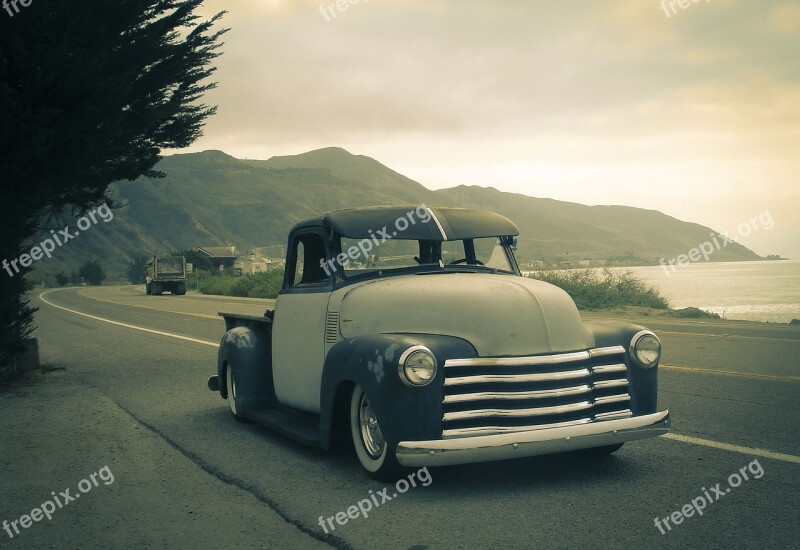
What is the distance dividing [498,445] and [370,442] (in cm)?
100

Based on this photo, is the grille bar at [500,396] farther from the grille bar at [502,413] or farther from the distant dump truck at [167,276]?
the distant dump truck at [167,276]

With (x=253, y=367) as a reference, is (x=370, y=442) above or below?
below

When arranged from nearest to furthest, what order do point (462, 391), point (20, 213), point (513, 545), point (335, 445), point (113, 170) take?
point (513, 545)
point (462, 391)
point (335, 445)
point (20, 213)
point (113, 170)

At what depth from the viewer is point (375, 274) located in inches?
232

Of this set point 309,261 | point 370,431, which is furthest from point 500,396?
point 309,261

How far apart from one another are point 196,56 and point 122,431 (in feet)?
23.3

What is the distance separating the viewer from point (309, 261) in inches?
257

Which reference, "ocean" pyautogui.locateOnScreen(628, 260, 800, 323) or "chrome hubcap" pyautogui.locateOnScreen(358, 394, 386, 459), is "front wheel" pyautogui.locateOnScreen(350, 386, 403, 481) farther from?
"ocean" pyautogui.locateOnScreen(628, 260, 800, 323)

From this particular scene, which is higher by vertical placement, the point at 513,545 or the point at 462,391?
the point at 462,391

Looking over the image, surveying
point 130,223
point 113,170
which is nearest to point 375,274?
point 113,170

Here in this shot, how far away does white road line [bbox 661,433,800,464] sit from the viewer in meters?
5.38

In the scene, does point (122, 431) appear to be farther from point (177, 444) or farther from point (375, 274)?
point (375, 274)
